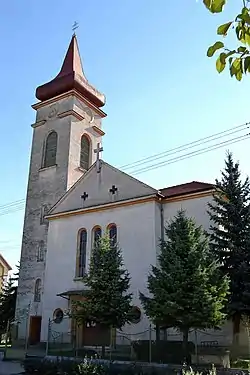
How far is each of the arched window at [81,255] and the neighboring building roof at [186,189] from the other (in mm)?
5402

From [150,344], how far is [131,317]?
2013 millimetres

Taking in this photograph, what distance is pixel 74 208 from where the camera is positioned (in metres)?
25.3

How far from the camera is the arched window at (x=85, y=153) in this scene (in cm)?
3030

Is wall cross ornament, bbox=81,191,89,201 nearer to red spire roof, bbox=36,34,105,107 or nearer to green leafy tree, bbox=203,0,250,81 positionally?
red spire roof, bbox=36,34,105,107

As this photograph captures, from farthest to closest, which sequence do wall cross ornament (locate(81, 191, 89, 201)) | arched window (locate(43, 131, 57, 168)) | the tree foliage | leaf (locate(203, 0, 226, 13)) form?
1. arched window (locate(43, 131, 57, 168))
2. wall cross ornament (locate(81, 191, 89, 201))
3. the tree foliage
4. leaf (locate(203, 0, 226, 13))

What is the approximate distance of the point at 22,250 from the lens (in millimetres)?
28188

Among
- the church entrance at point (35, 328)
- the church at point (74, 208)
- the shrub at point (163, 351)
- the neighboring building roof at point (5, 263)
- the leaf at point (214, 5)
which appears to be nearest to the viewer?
the leaf at point (214, 5)

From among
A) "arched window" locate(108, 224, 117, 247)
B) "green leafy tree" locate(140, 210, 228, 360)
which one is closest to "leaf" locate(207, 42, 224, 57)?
"green leafy tree" locate(140, 210, 228, 360)

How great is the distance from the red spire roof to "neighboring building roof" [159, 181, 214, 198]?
37.7 feet

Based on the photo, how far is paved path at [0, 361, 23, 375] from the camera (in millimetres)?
15906

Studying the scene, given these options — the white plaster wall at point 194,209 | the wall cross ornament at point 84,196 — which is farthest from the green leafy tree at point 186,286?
the wall cross ornament at point 84,196

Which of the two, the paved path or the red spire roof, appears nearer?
the paved path

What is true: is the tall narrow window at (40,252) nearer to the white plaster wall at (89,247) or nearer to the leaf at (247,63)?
the white plaster wall at (89,247)

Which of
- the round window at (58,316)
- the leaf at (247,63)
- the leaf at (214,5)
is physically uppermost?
the leaf at (214,5)
